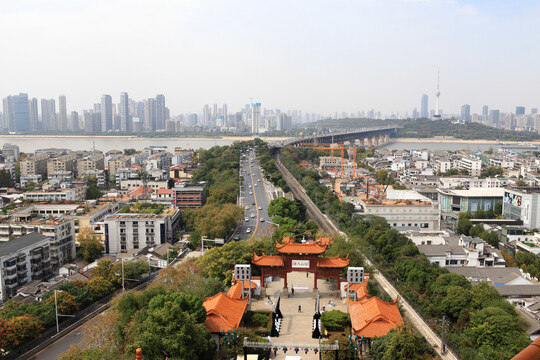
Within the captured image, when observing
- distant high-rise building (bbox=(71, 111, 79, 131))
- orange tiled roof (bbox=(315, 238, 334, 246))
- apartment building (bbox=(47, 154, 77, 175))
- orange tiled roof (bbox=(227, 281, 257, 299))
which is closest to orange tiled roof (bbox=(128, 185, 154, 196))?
apartment building (bbox=(47, 154, 77, 175))

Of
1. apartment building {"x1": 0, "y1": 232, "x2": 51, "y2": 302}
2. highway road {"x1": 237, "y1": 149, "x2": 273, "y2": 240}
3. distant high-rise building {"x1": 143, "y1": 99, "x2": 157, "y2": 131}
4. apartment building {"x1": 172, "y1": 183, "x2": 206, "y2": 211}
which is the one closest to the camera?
apartment building {"x1": 0, "y1": 232, "x2": 51, "y2": 302}

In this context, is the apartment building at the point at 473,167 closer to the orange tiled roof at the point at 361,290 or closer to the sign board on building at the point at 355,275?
the orange tiled roof at the point at 361,290

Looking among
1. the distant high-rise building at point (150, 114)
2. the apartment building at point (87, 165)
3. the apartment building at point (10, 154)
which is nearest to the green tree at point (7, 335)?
the apartment building at point (87, 165)

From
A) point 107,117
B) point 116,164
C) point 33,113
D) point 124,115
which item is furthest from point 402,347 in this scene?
point 33,113

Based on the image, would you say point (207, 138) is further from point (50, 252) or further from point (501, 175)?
point (50, 252)

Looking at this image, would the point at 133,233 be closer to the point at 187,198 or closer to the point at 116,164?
the point at 187,198

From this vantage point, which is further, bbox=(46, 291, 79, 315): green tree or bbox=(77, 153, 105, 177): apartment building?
bbox=(77, 153, 105, 177): apartment building

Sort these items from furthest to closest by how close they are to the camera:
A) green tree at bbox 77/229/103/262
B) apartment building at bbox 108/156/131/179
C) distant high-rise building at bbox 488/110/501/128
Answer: distant high-rise building at bbox 488/110/501/128 < apartment building at bbox 108/156/131/179 < green tree at bbox 77/229/103/262

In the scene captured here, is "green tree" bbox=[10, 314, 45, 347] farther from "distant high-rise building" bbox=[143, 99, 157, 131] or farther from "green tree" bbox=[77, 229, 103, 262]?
"distant high-rise building" bbox=[143, 99, 157, 131]
